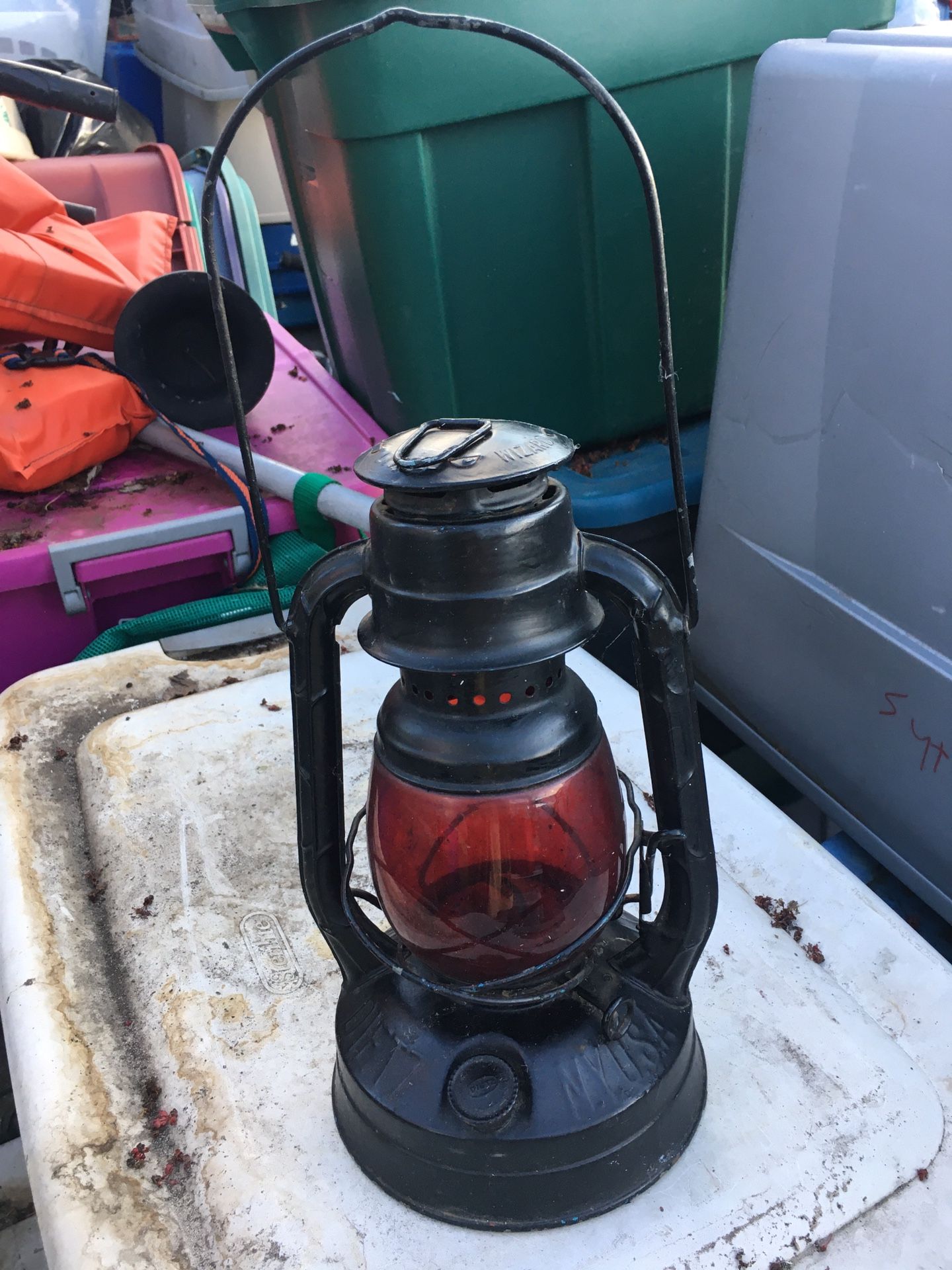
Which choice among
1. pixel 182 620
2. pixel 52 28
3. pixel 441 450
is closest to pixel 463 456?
pixel 441 450

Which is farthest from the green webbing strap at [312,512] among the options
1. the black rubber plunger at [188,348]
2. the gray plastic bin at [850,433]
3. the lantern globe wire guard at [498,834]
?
the lantern globe wire guard at [498,834]

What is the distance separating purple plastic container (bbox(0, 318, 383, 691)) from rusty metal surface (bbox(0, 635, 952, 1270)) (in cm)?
41

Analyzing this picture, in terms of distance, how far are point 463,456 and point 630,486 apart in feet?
3.46

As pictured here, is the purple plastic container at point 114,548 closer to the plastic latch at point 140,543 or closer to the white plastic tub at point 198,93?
the plastic latch at point 140,543

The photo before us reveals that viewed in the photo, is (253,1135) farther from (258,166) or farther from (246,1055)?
(258,166)

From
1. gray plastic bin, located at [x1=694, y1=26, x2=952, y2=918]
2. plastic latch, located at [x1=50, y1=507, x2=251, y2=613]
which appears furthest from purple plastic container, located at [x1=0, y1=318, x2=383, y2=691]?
gray plastic bin, located at [x1=694, y1=26, x2=952, y2=918]

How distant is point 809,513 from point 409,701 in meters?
0.72

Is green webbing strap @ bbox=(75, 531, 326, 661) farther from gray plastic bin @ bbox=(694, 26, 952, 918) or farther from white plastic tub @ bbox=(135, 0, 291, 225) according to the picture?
white plastic tub @ bbox=(135, 0, 291, 225)

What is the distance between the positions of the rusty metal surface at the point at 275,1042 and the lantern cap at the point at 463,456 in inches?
21.1

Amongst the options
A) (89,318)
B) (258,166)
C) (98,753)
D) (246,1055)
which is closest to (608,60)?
(89,318)

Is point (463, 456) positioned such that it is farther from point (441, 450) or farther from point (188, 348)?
point (188, 348)

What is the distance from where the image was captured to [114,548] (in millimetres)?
1592

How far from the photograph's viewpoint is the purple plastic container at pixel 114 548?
1.59 m

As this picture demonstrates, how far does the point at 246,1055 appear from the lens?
0.87 m
